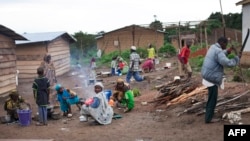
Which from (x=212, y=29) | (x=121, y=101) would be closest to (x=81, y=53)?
(x=212, y=29)

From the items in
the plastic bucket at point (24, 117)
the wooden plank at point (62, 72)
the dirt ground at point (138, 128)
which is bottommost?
the dirt ground at point (138, 128)

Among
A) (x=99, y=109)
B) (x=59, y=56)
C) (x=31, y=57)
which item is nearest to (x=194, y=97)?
(x=99, y=109)

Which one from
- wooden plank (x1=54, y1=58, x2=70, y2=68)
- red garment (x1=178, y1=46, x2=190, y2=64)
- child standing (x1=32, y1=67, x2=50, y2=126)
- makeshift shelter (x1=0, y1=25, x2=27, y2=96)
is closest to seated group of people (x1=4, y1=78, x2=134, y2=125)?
child standing (x1=32, y1=67, x2=50, y2=126)

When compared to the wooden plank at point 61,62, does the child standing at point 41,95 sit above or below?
below

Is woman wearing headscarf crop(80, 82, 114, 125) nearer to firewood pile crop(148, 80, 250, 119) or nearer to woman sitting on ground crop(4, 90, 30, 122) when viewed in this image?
woman sitting on ground crop(4, 90, 30, 122)

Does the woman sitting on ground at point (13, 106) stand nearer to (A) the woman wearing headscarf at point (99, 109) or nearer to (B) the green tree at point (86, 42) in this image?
(A) the woman wearing headscarf at point (99, 109)

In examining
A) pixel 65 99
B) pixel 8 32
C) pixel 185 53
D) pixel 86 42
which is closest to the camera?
pixel 65 99

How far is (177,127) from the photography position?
24.8 feet

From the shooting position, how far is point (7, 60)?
46.0 feet

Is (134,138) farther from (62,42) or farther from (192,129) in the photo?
(62,42)

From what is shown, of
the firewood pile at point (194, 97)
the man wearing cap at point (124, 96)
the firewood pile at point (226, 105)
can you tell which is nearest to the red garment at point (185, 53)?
the firewood pile at point (194, 97)

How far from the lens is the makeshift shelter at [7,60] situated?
13492mm

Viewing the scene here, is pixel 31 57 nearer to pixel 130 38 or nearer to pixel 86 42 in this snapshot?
pixel 130 38

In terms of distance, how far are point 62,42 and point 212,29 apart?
2229cm
